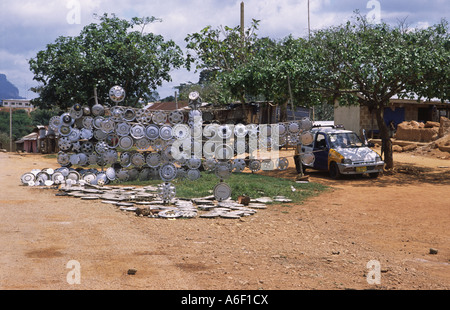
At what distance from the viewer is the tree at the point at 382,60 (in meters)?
16.1

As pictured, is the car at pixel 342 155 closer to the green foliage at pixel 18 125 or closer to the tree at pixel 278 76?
the tree at pixel 278 76

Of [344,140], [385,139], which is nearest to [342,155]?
[344,140]

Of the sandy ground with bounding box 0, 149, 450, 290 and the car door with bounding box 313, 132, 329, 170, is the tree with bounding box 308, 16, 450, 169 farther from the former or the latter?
the sandy ground with bounding box 0, 149, 450, 290

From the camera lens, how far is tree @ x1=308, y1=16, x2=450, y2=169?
16141mm

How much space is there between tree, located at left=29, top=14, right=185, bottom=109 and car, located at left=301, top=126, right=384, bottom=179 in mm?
12773

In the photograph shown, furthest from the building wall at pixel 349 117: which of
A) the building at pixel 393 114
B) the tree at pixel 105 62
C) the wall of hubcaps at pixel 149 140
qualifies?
the wall of hubcaps at pixel 149 140

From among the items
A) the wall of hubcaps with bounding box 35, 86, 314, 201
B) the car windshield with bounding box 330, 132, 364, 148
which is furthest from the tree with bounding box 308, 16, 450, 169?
the wall of hubcaps with bounding box 35, 86, 314, 201

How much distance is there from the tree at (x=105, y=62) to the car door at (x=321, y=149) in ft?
41.2

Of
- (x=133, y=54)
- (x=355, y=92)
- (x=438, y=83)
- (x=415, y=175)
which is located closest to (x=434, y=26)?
(x=438, y=83)

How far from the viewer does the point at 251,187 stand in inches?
543

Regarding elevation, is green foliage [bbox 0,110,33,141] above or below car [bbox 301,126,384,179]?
above

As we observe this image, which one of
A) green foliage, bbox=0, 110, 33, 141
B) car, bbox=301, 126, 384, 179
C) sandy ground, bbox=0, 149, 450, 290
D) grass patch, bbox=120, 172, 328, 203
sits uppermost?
green foliage, bbox=0, 110, 33, 141

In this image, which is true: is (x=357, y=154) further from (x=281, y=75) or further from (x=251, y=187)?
(x=251, y=187)

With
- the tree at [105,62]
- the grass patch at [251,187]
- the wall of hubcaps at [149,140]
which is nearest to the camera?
the grass patch at [251,187]
